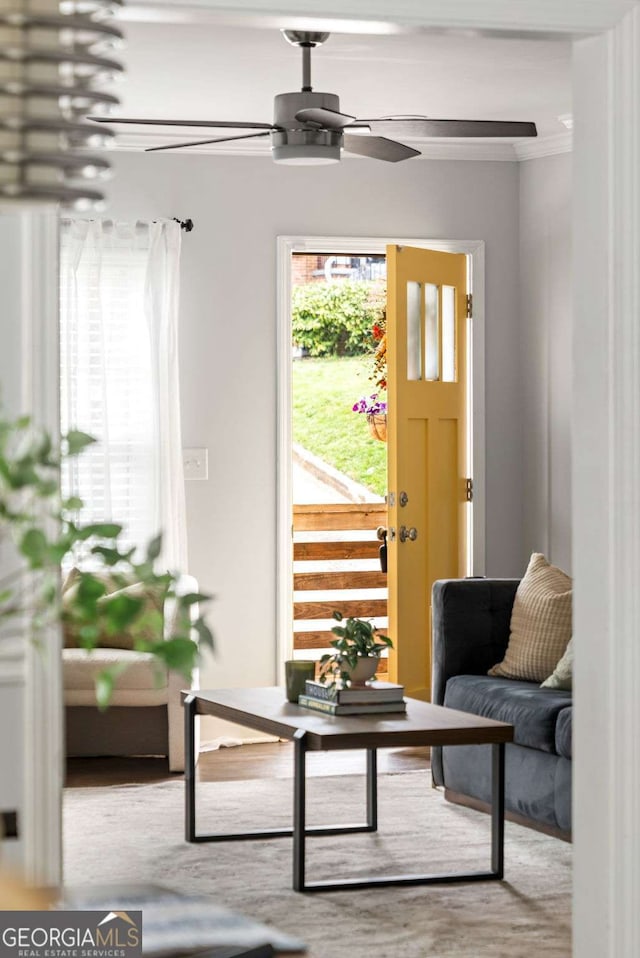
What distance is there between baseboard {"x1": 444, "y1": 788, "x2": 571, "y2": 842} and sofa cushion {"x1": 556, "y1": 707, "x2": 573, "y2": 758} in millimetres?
333

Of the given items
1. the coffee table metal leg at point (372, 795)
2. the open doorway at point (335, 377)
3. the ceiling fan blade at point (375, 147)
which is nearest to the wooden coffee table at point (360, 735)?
the coffee table metal leg at point (372, 795)

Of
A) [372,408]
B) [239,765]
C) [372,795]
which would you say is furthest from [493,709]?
[372,408]

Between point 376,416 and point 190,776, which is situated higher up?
point 376,416

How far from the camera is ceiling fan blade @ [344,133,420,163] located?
4.98m

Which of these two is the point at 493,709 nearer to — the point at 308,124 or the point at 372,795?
the point at 372,795

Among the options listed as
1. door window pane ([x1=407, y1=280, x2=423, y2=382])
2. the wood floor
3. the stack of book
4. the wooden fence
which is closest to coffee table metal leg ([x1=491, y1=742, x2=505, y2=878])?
the stack of book

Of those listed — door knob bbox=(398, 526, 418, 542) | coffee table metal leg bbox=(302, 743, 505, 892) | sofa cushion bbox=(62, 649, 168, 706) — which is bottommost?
coffee table metal leg bbox=(302, 743, 505, 892)

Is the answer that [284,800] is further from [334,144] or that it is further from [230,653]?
[334,144]

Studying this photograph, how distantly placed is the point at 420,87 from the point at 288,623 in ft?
8.62

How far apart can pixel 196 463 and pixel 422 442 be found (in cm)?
113

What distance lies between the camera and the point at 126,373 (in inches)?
249

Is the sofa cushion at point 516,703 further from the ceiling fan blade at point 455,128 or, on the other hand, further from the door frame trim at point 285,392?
the ceiling fan blade at point 455,128

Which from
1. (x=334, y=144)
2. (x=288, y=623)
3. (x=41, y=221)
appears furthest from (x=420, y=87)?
(x=41, y=221)

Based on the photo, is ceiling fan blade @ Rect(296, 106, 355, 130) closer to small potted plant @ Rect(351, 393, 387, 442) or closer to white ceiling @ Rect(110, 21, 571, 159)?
white ceiling @ Rect(110, 21, 571, 159)
